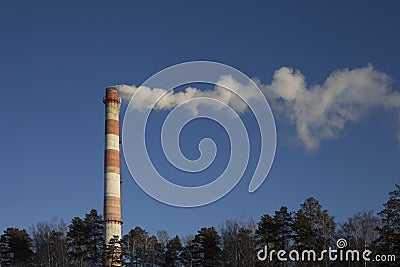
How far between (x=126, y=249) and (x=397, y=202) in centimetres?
3539

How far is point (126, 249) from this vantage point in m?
75.6

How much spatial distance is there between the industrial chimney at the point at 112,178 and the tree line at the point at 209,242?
1812mm

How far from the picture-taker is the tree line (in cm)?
6353

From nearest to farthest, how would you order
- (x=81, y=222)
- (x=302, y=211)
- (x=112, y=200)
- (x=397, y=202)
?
(x=397, y=202) → (x=302, y=211) → (x=112, y=200) → (x=81, y=222)

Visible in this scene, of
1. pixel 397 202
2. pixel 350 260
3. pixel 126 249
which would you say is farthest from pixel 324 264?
pixel 126 249

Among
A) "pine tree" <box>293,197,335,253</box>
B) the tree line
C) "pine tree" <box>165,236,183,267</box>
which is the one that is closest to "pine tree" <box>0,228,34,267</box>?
the tree line

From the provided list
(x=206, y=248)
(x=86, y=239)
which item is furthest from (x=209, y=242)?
(x=86, y=239)

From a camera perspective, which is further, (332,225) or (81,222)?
(81,222)

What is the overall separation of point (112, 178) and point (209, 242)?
13798 mm

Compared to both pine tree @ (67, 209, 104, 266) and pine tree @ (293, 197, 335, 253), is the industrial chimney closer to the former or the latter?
pine tree @ (67, 209, 104, 266)

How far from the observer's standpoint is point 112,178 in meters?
74.8

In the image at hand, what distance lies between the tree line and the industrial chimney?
181cm

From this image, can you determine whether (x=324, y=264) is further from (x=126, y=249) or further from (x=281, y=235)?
(x=126, y=249)

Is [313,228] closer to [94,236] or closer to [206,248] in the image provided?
[206,248]
